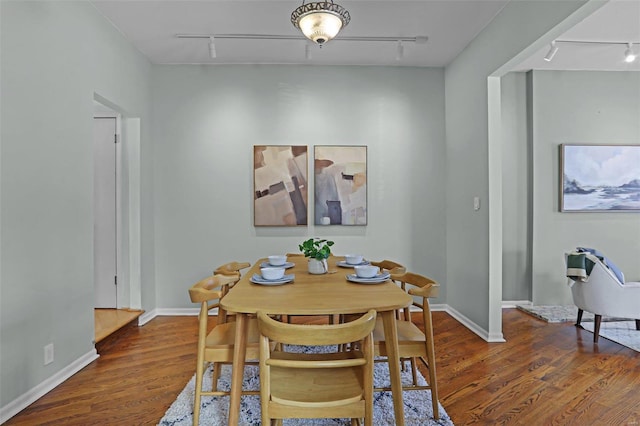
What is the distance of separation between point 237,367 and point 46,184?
1811 millimetres

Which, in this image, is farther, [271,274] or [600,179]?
[600,179]

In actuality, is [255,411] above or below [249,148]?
below

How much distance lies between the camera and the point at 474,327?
3.62 metres

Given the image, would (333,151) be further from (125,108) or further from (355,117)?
(125,108)

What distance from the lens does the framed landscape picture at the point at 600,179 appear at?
4430mm

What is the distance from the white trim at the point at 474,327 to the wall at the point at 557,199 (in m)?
1.12

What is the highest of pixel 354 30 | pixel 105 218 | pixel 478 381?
pixel 354 30

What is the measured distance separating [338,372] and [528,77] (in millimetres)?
4402

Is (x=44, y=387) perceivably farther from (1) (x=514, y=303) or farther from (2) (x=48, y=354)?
(1) (x=514, y=303)

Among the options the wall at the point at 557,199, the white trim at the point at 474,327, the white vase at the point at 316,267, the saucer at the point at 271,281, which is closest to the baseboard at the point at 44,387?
the saucer at the point at 271,281

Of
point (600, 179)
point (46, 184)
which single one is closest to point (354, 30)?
point (46, 184)

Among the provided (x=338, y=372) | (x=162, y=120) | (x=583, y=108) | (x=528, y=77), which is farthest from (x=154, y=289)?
(x=583, y=108)

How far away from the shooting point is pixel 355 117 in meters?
4.32

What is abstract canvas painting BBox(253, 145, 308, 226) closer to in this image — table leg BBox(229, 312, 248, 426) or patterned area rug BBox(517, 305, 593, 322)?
table leg BBox(229, 312, 248, 426)
